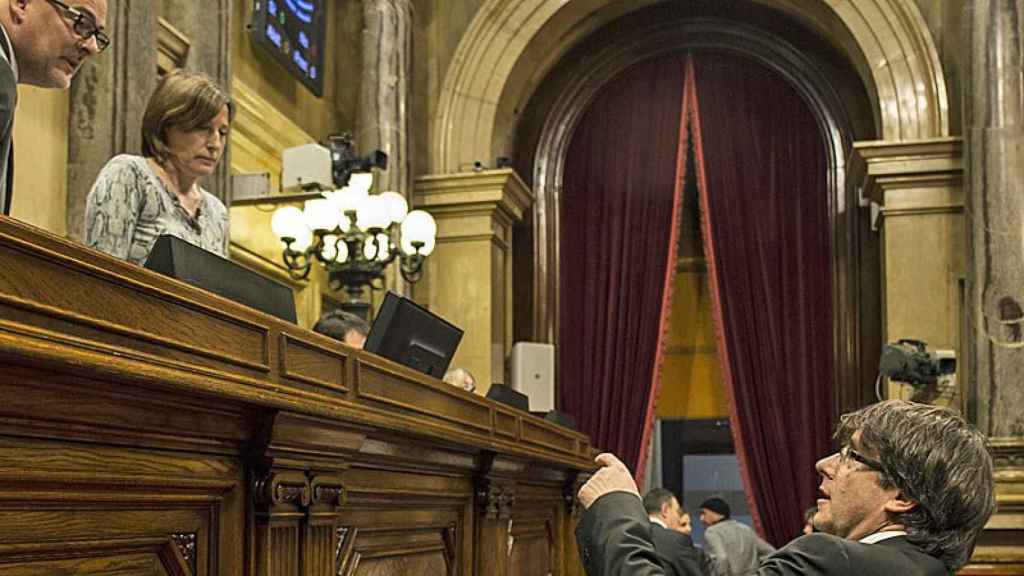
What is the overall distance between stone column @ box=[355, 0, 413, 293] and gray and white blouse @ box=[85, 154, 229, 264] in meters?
5.61

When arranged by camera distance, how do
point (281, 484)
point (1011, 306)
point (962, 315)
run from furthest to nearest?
point (962, 315), point (1011, 306), point (281, 484)

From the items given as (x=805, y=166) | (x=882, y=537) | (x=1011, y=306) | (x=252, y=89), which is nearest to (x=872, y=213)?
(x=805, y=166)

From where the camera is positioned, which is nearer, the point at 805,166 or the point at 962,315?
the point at 962,315

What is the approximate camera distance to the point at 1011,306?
7.31 meters

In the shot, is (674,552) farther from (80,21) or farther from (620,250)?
(620,250)

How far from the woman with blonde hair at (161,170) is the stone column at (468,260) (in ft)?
19.9

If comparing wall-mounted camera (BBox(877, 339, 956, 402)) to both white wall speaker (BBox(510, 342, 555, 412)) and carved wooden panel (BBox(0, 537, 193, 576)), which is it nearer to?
white wall speaker (BBox(510, 342, 555, 412))

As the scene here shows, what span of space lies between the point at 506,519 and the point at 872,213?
20.3ft

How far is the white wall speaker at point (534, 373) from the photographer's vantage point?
8977 millimetres

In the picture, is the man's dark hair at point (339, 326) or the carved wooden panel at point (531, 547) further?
the man's dark hair at point (339, 326)

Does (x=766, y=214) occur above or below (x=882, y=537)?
above

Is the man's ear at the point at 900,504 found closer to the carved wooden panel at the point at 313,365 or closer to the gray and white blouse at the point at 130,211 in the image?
the carved wooden panel at the point at 313,365

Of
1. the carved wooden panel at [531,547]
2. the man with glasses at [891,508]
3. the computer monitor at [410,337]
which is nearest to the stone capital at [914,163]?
the carved wooden panel at [531,547]

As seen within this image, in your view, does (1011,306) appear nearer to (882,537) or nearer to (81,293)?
(882,537)
